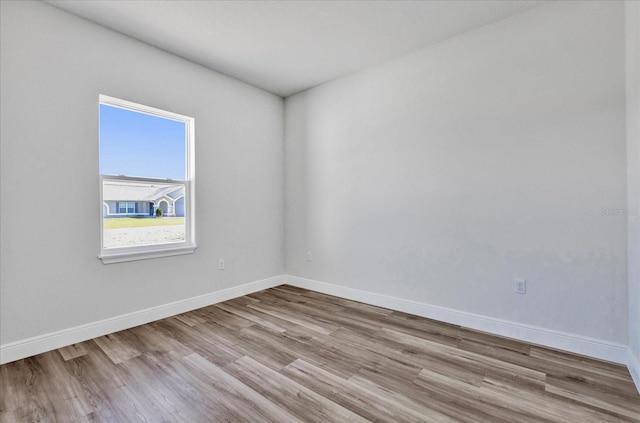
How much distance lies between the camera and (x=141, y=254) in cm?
287

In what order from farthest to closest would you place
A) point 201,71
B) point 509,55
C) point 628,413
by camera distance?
point 201,71
point 509,55
point 628,413

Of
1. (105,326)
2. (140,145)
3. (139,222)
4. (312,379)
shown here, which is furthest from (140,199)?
(312,379)

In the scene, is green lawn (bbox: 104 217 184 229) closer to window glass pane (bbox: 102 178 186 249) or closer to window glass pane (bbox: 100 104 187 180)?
window glass pane (bbox: 102 178 186 249)

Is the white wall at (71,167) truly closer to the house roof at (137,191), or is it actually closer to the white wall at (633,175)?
the house roof at (137,191)

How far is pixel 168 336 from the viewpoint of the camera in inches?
102

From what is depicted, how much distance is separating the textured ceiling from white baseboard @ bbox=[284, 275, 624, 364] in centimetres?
262

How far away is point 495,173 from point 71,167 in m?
3.60

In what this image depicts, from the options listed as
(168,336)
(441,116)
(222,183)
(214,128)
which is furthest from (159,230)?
(441,116)

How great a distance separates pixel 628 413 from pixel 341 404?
1.53m

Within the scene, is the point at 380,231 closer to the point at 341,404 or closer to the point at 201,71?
the point at 341,404

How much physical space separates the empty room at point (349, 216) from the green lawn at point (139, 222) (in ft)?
0.09

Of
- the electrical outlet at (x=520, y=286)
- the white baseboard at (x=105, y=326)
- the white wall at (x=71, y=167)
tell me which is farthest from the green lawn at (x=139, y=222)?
the electrical outlet at (x=520, y=286)

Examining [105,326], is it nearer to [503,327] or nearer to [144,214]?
[144,214]

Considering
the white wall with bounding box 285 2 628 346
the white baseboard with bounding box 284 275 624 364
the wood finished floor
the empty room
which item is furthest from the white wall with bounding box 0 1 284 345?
the white baseboard with bounding box 284 275 624 364
